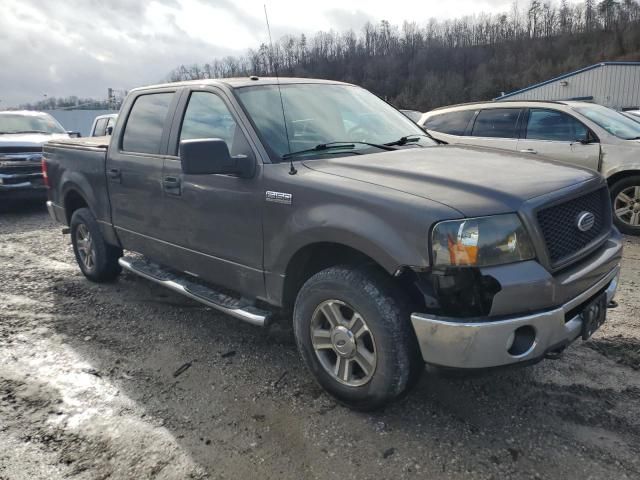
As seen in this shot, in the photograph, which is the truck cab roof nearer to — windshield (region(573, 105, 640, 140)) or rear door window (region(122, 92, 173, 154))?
rear door window (region(122, 92, 173, 154))

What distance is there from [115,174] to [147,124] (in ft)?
1.78

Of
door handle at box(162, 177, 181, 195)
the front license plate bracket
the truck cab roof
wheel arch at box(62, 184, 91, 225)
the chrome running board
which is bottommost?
the chrome running board

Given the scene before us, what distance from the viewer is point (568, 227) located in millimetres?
2795

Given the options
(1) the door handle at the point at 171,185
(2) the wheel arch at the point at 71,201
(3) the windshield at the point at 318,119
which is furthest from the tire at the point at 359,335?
(2) the wheel arch at the point at 71,201

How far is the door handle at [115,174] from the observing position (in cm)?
461

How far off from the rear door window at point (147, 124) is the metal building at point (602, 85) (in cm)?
3348

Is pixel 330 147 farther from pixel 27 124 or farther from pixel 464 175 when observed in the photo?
pixel 27 124

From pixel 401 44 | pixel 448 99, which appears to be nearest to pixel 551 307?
pixel 448 99

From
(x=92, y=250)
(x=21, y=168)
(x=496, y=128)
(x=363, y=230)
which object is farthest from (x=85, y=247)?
(x=496, y=128)

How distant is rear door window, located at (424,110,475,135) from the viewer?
823 centimetres

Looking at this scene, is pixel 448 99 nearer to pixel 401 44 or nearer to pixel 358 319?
pixel 401 44

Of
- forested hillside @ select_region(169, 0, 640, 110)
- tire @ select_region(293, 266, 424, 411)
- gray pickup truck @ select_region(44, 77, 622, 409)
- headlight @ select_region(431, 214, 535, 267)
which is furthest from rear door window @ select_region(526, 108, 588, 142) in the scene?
forested hillside @ select_region(169, 0, 640, 110)

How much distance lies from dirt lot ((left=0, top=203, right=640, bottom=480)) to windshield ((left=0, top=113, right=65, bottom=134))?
25.9 feet

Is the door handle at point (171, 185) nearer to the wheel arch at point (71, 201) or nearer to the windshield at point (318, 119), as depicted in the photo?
the windshield at point (318, 119)
